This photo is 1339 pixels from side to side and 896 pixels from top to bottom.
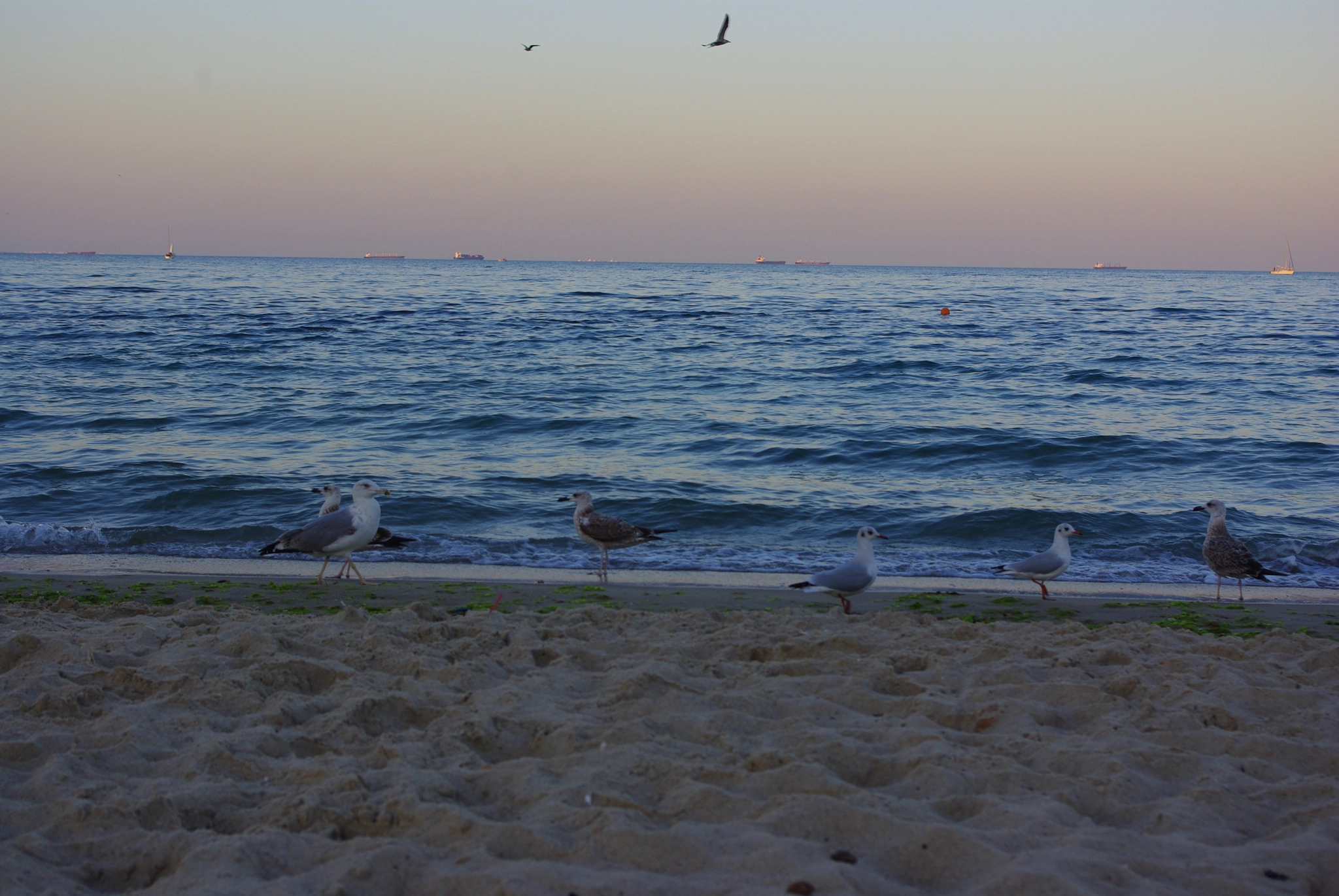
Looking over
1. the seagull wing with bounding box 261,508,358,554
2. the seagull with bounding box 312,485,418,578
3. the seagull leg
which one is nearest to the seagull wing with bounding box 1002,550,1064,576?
the seagull with bounding box 312,485,418,578

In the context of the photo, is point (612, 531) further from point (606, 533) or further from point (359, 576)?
point (359, 576)

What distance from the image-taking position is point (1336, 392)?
61.8ft

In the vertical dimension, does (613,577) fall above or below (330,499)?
below

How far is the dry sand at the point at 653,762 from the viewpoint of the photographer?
2732mm

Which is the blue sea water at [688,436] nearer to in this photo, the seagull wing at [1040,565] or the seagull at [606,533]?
the seagull at [606,533]

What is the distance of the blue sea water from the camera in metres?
10.3

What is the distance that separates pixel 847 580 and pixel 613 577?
2505 mm

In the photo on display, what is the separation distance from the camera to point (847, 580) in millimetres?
7043

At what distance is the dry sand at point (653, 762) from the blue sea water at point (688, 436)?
14.2 ft

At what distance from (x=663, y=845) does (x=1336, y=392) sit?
21201mm

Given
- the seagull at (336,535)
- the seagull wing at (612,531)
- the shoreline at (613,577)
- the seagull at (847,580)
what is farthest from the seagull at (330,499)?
the seagull at (847,580)

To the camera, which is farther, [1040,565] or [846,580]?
[1040,565]

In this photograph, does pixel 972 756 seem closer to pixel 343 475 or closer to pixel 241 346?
pixel 343 475

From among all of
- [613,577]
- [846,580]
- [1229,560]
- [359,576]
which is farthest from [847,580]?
[359,576]
